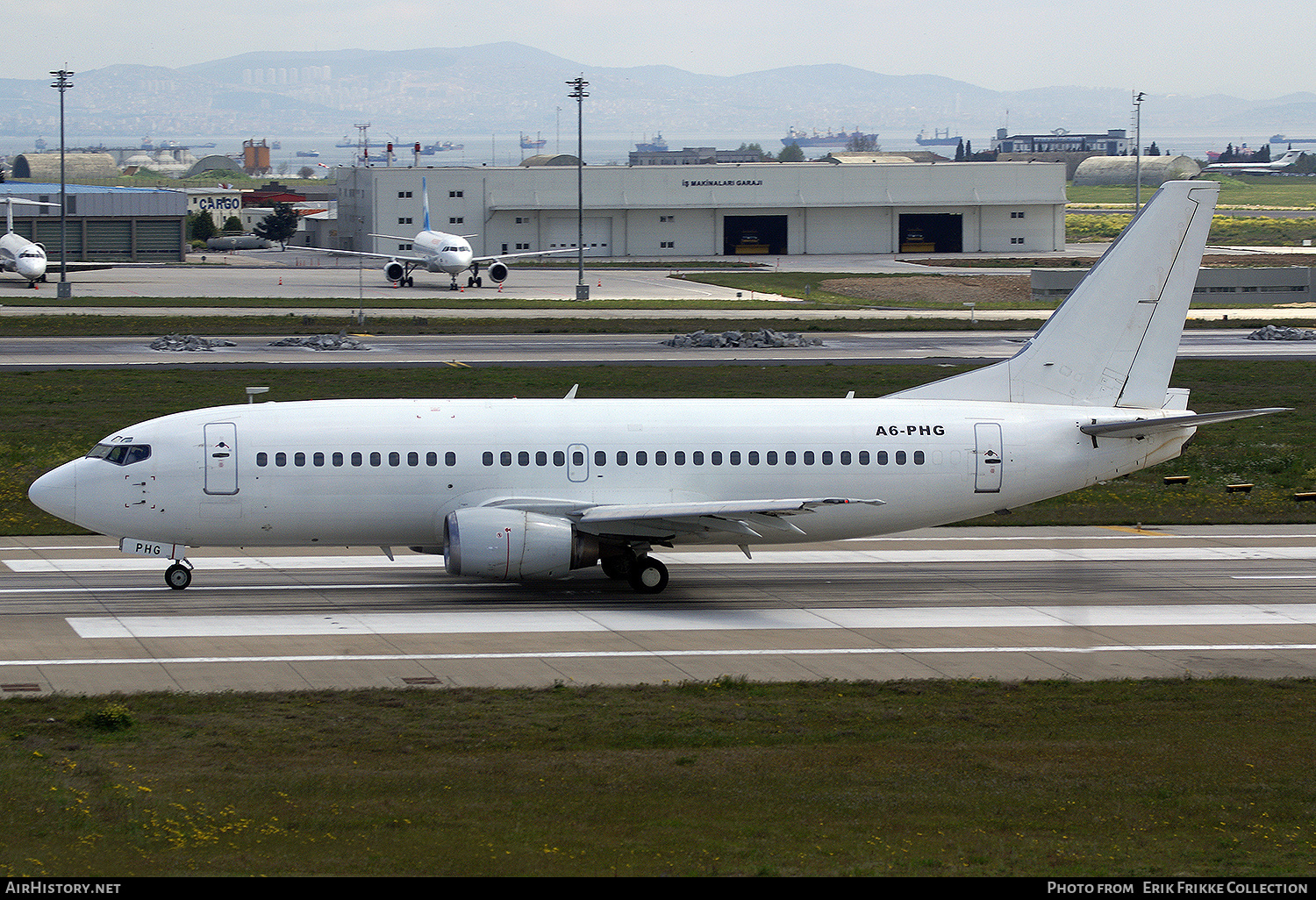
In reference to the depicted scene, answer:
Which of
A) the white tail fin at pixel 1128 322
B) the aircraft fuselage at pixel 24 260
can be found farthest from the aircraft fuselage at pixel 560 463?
the aircraft fuselage at pixel 24 260

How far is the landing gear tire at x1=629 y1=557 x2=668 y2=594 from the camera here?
104 feet

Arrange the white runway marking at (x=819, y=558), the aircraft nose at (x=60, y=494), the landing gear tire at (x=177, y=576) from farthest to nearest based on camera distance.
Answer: the white runway marking at (x=819, y=558), the landing gear tire at (x=177, y=576), the aircraft nose at (x=60, y=494)

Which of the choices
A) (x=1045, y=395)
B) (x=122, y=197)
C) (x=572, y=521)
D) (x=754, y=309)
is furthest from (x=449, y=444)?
(x=122, y=197)

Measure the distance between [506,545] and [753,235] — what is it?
435ft

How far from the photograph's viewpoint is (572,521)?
30.7m

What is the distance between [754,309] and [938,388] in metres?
64.2

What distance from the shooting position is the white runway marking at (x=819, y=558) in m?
33.9

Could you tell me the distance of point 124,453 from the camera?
30.4 metres

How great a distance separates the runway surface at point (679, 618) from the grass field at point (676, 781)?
5.45ft

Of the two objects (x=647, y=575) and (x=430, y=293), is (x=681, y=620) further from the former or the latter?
(x=430, y=293)

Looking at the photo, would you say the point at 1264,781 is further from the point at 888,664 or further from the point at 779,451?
the point at 779,451

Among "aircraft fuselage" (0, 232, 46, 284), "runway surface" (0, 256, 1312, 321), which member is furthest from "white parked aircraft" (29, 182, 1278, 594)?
"aircraft fuselage" (0, 232, 46, 284)

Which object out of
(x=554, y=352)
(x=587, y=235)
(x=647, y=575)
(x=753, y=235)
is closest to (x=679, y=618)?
(x=647, y=575)

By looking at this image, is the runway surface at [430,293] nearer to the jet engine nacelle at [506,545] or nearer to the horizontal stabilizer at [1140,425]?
the horizontal stabilizer at [1140,425]
